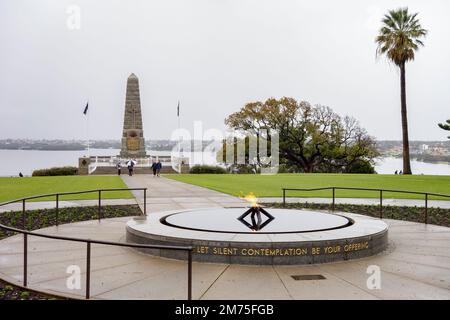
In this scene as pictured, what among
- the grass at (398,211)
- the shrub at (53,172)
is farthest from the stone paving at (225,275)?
the shrub at (53,172)

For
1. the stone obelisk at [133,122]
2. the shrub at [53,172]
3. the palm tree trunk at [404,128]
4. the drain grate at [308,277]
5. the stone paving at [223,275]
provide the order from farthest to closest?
the stone obelisk at [133,122] → the shrub at [53,172] → the palm tree trunk at [404,128] → the drain grate at [308,277] → the stone paving at [223,275]

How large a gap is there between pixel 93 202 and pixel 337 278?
14701 mm

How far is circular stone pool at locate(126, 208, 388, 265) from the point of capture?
8.93 m

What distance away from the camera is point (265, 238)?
927 centimetres

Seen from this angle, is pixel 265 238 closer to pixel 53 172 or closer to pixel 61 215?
pixel 61 215

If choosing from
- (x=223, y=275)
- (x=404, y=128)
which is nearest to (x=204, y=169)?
(x=404, y=128)

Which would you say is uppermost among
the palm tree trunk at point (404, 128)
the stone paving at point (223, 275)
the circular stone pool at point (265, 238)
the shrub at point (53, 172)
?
the palm tree trunk at point (404, 128)

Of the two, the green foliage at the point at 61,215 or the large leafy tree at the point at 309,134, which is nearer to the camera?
the green foliage at the point at 61,215

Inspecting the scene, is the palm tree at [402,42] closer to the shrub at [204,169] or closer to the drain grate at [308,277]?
the shrub at [204,169]

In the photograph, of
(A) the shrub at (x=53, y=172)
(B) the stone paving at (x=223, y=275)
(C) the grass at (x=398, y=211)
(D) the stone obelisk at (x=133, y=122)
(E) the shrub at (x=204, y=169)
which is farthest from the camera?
(D) the stone obelisk at (x=133, y=122)

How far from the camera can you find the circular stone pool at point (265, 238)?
893cm

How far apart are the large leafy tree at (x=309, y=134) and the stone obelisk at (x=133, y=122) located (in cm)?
1507

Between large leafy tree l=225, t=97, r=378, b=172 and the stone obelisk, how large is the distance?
1507 cm
